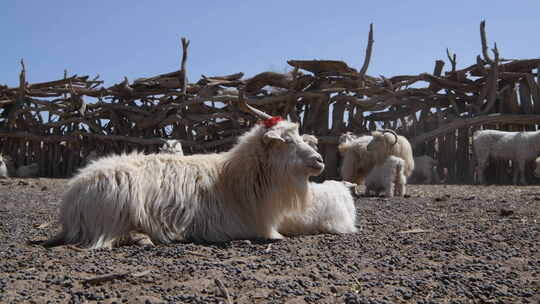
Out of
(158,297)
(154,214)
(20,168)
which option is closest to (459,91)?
(154,214)

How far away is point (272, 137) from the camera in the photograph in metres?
4.32

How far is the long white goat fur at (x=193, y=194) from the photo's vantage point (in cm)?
410

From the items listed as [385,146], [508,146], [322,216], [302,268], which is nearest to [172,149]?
[385,146]

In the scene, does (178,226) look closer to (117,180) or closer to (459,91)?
(117,180)

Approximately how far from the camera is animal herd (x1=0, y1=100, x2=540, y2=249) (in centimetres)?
411

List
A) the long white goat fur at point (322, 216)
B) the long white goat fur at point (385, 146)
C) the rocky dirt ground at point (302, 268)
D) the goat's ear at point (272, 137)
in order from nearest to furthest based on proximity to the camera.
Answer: the rocky dirt ground at point (302, 268) < the goat's ear at point (272, 137) < the long white goat fur at point (322, 216) < the long white goat fur at point (385, 146)

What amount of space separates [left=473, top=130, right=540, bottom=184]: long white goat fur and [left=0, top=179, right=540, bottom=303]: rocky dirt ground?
5.80 m

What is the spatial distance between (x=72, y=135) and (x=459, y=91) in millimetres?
10152

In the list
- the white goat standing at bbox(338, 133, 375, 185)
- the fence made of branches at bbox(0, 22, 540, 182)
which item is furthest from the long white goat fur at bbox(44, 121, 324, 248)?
the fence made of branches at bbox(0, 22, 540, 182)

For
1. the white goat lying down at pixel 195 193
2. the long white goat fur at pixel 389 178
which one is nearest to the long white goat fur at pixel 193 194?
the white goat lying down at pixel 195 193

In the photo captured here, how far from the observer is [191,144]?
41.5 ft

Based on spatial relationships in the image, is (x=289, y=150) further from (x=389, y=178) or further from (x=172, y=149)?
(x=172, y=149)

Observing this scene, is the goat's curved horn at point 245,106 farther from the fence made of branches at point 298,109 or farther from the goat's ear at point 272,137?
the fence made of branches at point 298,109

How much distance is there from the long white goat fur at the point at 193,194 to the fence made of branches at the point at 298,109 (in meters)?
7.16
